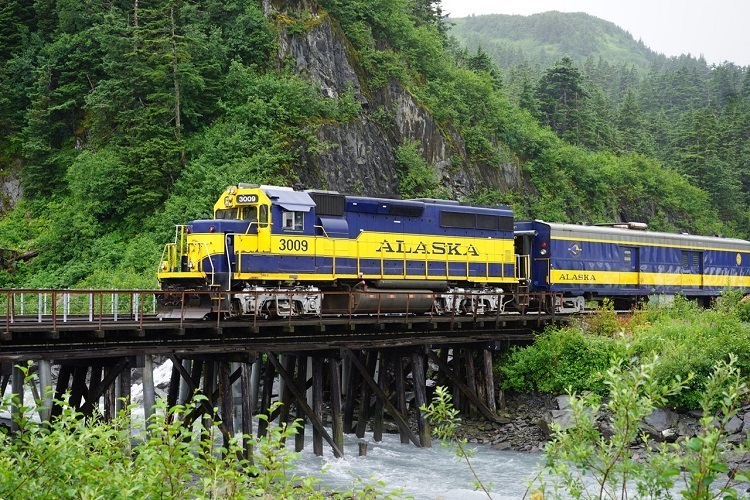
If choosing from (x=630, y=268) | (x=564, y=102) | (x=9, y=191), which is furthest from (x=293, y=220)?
(x=564, y=102)

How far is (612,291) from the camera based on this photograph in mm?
35312

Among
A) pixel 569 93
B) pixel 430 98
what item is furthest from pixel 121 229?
pixel 569 93

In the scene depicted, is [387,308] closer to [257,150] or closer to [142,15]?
[257,150]

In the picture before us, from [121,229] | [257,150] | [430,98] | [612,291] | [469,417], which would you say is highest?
[430,98]

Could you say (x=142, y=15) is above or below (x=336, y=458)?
above

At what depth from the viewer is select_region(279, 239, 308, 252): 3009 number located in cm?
2391

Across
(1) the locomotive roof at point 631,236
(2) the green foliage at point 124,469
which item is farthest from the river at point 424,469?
(2) the green foliage at point 124,469

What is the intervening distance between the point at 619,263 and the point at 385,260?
13.6m

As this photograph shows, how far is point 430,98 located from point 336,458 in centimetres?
3847

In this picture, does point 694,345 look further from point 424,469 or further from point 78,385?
point 78,385

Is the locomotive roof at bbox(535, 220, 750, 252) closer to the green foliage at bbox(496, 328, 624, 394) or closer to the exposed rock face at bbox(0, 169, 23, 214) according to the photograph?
the green foliage at bbox(496, 328, 624, 394)

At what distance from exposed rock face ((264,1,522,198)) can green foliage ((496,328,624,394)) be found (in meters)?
19.2

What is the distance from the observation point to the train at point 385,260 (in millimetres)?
23188

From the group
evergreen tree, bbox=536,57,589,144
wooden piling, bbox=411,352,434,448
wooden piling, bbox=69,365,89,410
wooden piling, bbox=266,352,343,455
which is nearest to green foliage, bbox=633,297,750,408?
wooden piling, bbox=411,352,434,448
